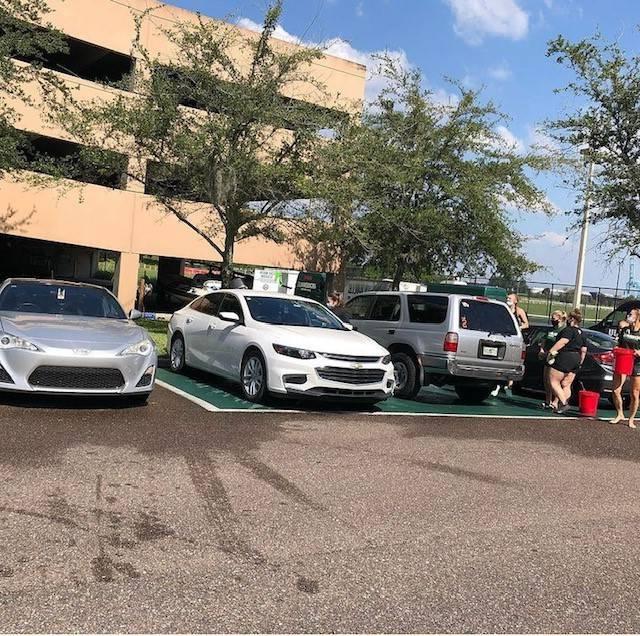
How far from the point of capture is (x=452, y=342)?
440 inches

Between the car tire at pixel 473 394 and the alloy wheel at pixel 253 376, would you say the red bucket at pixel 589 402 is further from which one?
the alloy wheel at pixel 253 376

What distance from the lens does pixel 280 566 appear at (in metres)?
4.20

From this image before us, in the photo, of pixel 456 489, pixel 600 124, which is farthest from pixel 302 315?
pixel 600 124

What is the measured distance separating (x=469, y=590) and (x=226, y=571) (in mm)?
1336

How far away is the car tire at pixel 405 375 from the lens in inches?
460

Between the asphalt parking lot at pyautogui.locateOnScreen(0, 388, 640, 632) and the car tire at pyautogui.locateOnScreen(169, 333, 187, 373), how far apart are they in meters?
3.90

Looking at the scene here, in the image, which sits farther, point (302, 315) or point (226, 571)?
point (302, 315)

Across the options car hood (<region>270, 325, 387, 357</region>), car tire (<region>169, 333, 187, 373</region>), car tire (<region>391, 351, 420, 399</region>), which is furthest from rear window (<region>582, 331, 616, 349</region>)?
car tire (<region>169, 333, 187, 373</region>)

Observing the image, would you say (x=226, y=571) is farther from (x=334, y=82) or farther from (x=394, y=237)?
(x=334, y=82)

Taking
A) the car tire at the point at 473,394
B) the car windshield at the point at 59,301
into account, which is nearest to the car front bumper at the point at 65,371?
the car windshield at the point at 59,301

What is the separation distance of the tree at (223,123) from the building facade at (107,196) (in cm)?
545

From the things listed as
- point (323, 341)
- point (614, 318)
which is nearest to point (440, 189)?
point (614, 318)

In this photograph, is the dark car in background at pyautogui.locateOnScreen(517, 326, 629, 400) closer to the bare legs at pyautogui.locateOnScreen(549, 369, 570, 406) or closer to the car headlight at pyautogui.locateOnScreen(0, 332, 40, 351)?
the bare legs at pyautogui.locateOnScreen(549, 369, 570, 406)

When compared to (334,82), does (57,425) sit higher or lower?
lower
